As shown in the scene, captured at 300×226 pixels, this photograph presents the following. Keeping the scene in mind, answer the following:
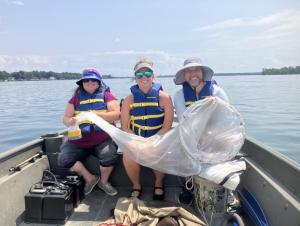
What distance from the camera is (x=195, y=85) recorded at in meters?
3.75

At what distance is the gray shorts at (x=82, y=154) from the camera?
3.90 m

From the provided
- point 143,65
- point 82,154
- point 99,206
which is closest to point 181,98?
point 143,65

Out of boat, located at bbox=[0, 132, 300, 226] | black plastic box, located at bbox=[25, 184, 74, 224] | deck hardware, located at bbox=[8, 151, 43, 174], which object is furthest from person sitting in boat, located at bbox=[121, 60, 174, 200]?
deck hardware, located at bbox=[8, 151, 43, 174]

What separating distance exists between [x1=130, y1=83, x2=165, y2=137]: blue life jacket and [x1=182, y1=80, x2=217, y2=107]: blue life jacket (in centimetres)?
32

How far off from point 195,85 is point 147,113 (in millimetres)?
638

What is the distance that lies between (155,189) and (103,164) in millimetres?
689

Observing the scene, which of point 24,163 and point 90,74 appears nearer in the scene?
point 24,163

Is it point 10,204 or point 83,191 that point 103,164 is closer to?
point 83,191

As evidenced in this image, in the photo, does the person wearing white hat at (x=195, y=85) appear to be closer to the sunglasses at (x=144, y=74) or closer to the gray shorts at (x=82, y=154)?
the sunglasses at (x=144, y=74)

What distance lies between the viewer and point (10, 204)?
3250 millimetres

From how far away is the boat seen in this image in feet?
9.06

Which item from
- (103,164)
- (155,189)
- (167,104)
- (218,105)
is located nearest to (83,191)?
(103,164)

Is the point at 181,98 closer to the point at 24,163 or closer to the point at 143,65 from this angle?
the point at 143,65

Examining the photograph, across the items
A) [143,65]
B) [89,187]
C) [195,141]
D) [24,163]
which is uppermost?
[143,65]
